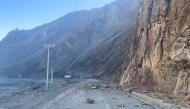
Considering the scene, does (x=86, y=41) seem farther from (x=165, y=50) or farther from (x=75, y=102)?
(x=75, y=102)

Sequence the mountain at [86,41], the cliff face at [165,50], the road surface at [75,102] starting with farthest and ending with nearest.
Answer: the mountain at [86,41] → the cliff face at [165,50] → the road surface at [75,102]

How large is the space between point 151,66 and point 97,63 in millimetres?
50159

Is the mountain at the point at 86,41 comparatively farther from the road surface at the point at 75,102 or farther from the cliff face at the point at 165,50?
the road surface at the point at 75,102

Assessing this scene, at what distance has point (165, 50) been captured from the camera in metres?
30.8

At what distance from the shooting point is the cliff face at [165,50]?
2658 cm

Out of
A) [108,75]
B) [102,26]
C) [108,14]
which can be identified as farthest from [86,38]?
[108,75]

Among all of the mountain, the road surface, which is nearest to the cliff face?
the road surface

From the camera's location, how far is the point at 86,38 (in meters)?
120

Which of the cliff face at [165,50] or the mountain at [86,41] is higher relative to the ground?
the mountain at [86,41]

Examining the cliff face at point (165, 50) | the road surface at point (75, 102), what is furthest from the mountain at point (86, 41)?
the road surface at point (75, 102)

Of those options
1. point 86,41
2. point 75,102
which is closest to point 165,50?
point 75,102

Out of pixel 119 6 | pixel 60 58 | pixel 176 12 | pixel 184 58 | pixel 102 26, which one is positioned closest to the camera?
pixel 184 58

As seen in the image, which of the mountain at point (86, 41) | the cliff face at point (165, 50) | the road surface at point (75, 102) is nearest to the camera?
the road surface at point (75, 102)

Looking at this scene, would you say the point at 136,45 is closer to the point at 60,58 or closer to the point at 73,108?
the point at 73,108
